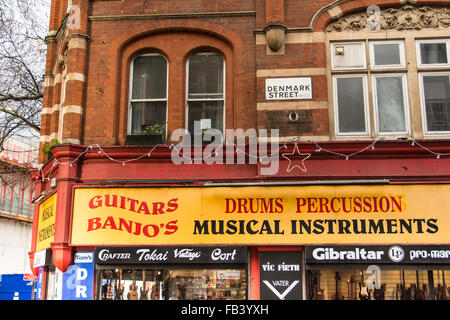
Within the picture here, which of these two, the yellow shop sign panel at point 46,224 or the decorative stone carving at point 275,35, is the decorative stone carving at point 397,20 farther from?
the yellow shop sign panel at point 46,224

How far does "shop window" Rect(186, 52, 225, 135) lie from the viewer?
441 inches

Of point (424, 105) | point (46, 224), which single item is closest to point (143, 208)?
point (46, 224)

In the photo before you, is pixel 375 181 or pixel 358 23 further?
pixel 358 23

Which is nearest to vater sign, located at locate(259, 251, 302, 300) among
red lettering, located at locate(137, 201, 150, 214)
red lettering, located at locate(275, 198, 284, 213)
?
red lettering, located at locate(275, 198, 284, 213)

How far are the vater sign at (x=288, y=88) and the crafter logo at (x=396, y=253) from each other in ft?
11.5

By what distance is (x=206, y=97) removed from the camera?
445 inches

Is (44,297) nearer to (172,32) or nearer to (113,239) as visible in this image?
(113,239)

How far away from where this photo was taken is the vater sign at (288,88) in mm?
10750

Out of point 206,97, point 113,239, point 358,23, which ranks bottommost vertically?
point 113,239

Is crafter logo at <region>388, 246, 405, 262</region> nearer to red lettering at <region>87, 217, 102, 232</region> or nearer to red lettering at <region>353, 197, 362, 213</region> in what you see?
red lettering at <region>353, 197, 362, 213</region>

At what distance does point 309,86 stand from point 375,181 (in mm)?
2473

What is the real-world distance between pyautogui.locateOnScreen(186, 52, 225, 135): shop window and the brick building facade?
32mm

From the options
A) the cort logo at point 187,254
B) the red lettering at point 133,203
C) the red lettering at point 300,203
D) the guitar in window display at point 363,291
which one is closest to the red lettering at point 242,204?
the red lettering at point 300,203
